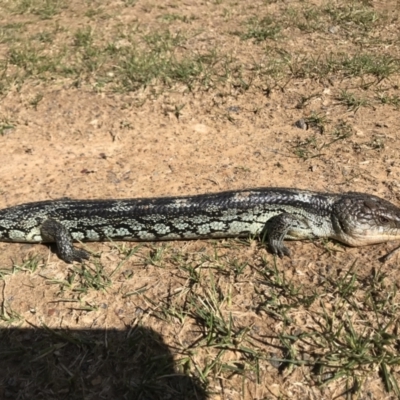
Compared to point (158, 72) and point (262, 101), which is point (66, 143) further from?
point (262, 101)

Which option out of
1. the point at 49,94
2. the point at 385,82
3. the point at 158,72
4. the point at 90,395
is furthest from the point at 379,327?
the point at 49,94

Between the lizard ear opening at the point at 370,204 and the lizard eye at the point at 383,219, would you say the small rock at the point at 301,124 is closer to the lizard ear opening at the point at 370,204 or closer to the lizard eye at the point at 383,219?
the lizard ear opening at the point at 370,204

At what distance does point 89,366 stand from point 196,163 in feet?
11.4

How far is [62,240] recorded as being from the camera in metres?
5.62

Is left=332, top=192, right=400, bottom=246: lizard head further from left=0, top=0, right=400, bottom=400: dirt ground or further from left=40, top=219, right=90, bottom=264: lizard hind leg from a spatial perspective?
left=40, top=219, right=90, bottom=264: lizard hind leg

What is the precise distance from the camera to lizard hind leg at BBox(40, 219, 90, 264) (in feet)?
18.1

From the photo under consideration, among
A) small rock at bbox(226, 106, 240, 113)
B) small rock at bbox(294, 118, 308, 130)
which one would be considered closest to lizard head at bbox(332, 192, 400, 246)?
small rock at bbox(294, 118, 308, 130)

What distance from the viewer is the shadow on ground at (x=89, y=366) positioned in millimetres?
4066

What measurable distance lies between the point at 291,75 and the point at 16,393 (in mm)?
6797

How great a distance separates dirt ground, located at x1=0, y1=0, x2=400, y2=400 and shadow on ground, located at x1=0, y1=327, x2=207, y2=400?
0.8 inches

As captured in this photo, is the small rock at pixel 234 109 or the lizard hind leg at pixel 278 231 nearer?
the lizard hind leg at pixel 278 231

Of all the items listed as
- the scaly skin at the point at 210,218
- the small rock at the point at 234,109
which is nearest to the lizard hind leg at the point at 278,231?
the scaly skin at the point at 210,218

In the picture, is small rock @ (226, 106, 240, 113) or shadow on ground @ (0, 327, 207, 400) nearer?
shadow on ground @ (0, 327, 207, 400)

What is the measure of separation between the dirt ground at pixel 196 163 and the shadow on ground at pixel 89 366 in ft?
0.07
